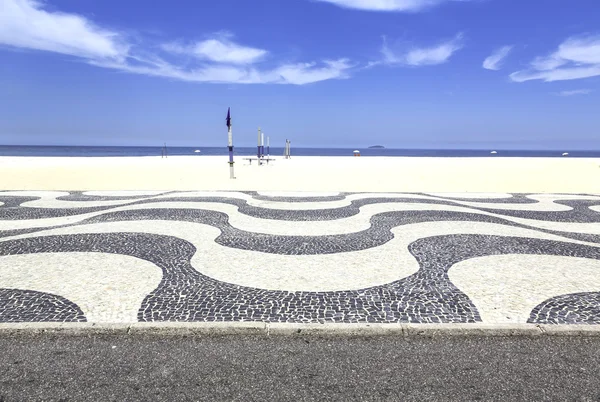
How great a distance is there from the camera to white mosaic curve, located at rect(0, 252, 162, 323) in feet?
15.8

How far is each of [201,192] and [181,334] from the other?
12.5m

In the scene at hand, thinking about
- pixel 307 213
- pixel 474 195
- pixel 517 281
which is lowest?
pixel 474 195

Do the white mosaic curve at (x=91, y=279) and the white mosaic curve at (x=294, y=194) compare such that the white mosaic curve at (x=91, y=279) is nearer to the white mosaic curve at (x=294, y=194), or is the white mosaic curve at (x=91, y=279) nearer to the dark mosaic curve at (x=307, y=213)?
the dark mosaic curve at (x=307, y=213)

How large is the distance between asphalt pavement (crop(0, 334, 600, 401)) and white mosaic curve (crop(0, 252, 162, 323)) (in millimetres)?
663

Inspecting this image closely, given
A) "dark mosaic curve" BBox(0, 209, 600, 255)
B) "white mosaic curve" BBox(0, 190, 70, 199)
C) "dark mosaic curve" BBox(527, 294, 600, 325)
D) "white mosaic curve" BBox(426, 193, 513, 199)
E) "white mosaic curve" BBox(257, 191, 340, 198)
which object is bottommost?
"white mosaic curve" BBox(426, 193, 513, 199)

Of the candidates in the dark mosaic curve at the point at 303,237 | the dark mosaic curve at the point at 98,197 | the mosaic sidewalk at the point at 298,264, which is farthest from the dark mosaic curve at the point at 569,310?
the dark mosaic curve at the point at 98,197

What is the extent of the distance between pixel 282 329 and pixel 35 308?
3.08 m

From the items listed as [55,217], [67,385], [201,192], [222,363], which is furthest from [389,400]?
[201,192]

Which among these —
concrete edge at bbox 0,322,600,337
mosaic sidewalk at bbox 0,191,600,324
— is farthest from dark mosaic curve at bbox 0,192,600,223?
concrete edge at bbox 0,322,600,337

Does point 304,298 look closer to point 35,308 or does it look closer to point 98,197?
point 35,308

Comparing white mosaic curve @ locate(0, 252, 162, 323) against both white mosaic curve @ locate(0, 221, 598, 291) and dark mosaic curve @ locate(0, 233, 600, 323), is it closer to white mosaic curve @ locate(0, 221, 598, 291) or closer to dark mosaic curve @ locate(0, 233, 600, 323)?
dark mosaic curve @ locate(0, 233, 600, 323)

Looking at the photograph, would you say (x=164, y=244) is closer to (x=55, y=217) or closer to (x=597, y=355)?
(x=55, y=217)

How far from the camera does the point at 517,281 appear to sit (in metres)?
5.89

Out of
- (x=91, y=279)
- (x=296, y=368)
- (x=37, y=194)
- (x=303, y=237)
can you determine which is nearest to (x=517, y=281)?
(x=296, y=368)
